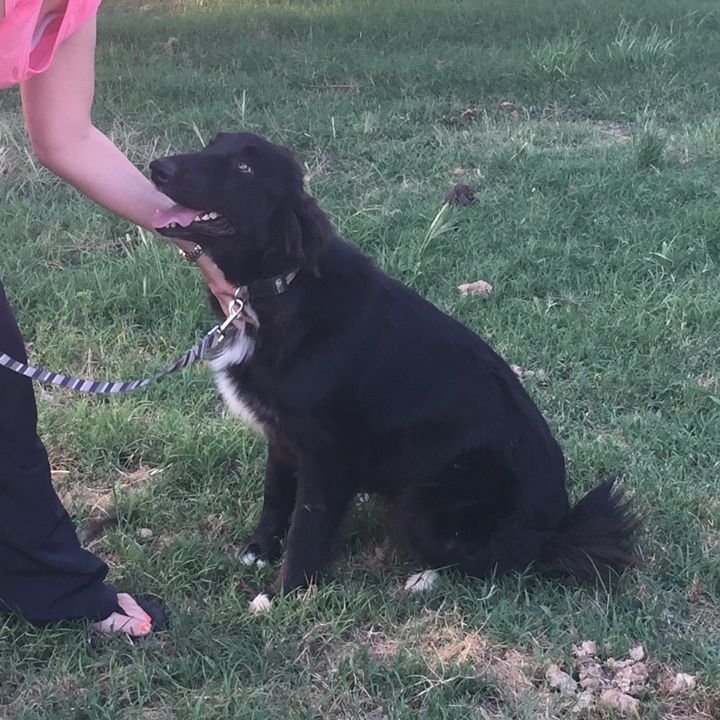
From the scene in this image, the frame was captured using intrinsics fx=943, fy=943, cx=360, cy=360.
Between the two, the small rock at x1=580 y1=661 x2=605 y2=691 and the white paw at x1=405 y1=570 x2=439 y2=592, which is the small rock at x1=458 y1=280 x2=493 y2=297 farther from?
the small rock at x1=580 y1=661 x2=605 y2=691

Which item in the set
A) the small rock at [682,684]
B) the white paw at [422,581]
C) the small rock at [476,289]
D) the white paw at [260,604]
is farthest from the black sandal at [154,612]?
the small rock at [476,289]

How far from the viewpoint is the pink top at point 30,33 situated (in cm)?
173

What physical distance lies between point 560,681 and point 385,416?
79 centimetres

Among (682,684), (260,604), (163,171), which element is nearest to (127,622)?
(260,604)

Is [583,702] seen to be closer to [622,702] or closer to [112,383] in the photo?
[622,702]

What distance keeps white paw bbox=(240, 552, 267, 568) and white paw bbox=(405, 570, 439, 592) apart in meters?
0.41

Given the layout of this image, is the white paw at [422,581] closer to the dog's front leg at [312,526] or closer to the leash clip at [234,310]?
the dog's front leg at [312,526]

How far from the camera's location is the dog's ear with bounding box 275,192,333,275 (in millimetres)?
2299

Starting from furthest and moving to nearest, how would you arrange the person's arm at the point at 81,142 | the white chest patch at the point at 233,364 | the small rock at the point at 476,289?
1. the small rock at the point at 476,289
2. the white chest patch at the point at 233,364
3. the person's arm at the point at 81,142

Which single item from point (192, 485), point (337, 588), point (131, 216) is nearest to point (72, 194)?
point (192, 485)

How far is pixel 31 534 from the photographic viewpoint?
7.00 ft

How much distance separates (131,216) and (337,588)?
42.8 inches

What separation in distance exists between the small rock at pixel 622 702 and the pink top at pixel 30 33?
179 centimetres

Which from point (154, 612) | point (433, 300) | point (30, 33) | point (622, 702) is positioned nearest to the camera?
point (30, 33)
